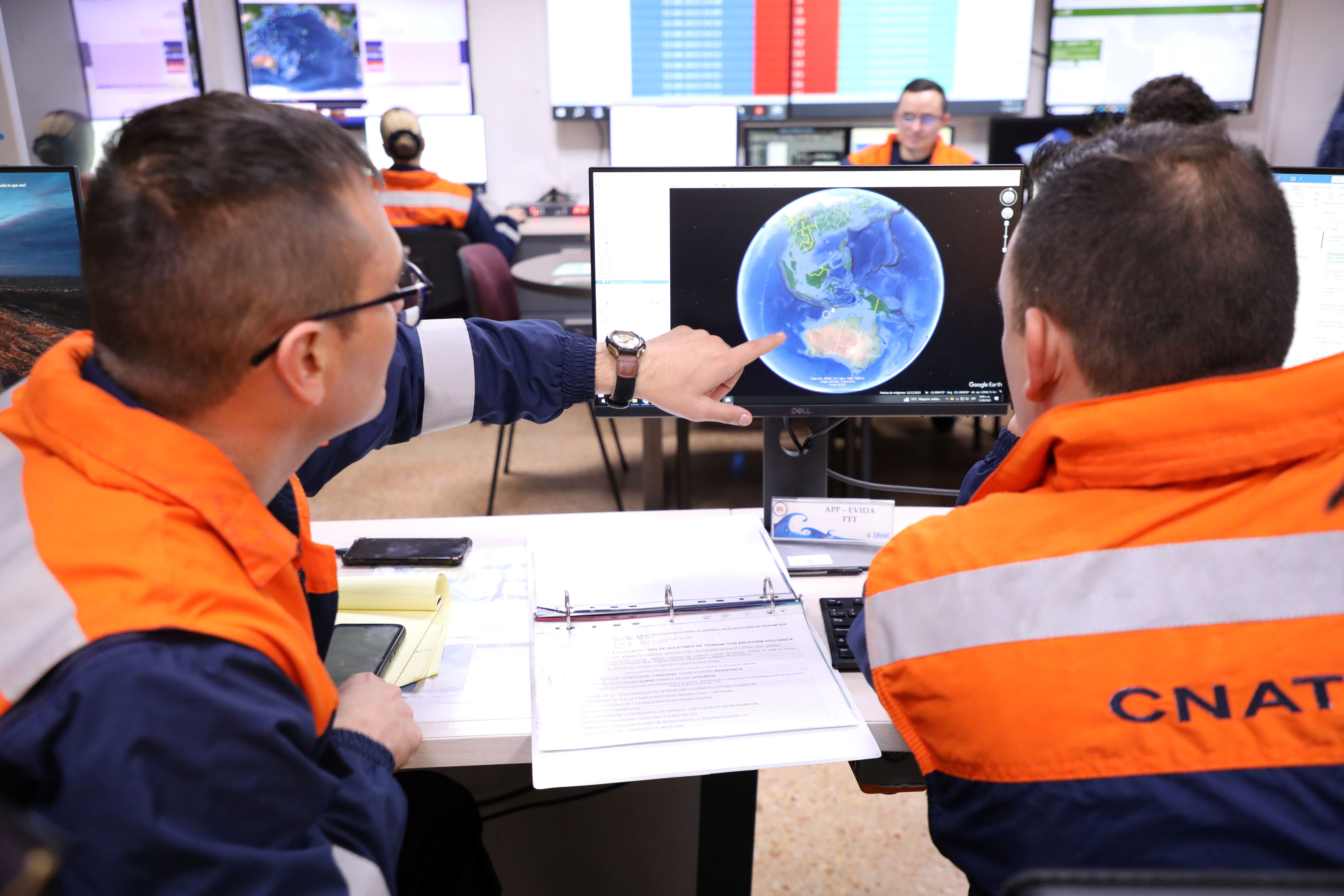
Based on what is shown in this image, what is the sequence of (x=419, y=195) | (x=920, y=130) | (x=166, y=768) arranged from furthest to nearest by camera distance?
1. (x=920, y=130)
2. (x=419, y=195)
3. (x=166, y=768)

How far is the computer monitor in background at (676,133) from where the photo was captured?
470 cm

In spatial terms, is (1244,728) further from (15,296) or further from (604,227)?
(15,296)

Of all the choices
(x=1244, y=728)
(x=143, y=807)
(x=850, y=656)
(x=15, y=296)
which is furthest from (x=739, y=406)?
(x=15, y=296)

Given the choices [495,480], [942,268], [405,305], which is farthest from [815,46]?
[405,305]

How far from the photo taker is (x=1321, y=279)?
138 cm

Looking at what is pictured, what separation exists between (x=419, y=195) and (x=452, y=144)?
1.38 m

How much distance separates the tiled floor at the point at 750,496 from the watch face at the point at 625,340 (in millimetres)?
1037

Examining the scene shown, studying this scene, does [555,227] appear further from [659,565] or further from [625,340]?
[659,565]

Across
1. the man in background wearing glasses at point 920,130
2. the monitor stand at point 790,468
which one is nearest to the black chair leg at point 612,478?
the monitor stand at point 790,468

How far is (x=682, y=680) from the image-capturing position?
3.11ft

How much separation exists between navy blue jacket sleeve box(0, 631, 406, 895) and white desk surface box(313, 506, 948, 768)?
272 mm

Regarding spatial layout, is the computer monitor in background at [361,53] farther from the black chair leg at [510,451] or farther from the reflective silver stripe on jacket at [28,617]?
the reflective silver stripe on jacket at [28,617]

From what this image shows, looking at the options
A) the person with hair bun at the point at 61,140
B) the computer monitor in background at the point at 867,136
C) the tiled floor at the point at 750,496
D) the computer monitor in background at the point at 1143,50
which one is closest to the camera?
the tiled floor at the point at 750,496

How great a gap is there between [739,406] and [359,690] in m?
0.62
